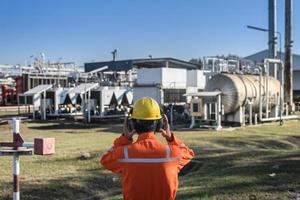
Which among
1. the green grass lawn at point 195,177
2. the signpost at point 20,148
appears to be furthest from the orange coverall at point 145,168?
the green grass lawn at point 195,177

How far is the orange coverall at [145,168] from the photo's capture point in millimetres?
3635

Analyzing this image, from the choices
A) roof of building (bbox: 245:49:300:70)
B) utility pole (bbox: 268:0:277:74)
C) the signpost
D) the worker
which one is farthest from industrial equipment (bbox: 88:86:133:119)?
roof of building (bbox: 245:49:300:70)

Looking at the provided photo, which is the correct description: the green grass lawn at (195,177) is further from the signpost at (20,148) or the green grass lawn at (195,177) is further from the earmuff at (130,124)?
the earmuff at (130,124)

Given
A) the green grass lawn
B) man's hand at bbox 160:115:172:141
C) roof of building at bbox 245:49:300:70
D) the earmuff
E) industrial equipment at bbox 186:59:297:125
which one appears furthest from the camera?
roof of building at bbox 245:49:300:70

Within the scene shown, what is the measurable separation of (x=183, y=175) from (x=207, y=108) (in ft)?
44.8

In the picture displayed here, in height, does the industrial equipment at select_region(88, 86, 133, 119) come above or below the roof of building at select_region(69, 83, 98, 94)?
below

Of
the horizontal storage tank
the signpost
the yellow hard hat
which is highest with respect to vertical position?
the horizontal storage tank

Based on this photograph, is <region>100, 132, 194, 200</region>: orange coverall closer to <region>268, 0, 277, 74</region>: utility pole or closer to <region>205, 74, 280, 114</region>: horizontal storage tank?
<region>205, 74, 280, 114</region>: horizontal storage tank

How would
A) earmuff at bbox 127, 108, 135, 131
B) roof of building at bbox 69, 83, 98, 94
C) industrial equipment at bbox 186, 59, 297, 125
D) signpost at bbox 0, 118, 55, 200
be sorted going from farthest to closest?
roof of building at bbox 69, 83, 98, 94
industrial equipment at bbox 186, 59, 297, 125
signpost at bbox 0, 118, 55, 200
earmuff at bbox 127, 108, 135, 131

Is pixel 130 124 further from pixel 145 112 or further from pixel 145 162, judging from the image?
pixel 145 162

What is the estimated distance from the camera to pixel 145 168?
11.9 feet

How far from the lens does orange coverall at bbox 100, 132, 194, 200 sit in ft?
11.9

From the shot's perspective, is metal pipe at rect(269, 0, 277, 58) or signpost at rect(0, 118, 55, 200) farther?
metal pipe at rect(269, 0, 277, 58)

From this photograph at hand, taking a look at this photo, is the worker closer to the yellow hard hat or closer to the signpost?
the yellow hard hat
